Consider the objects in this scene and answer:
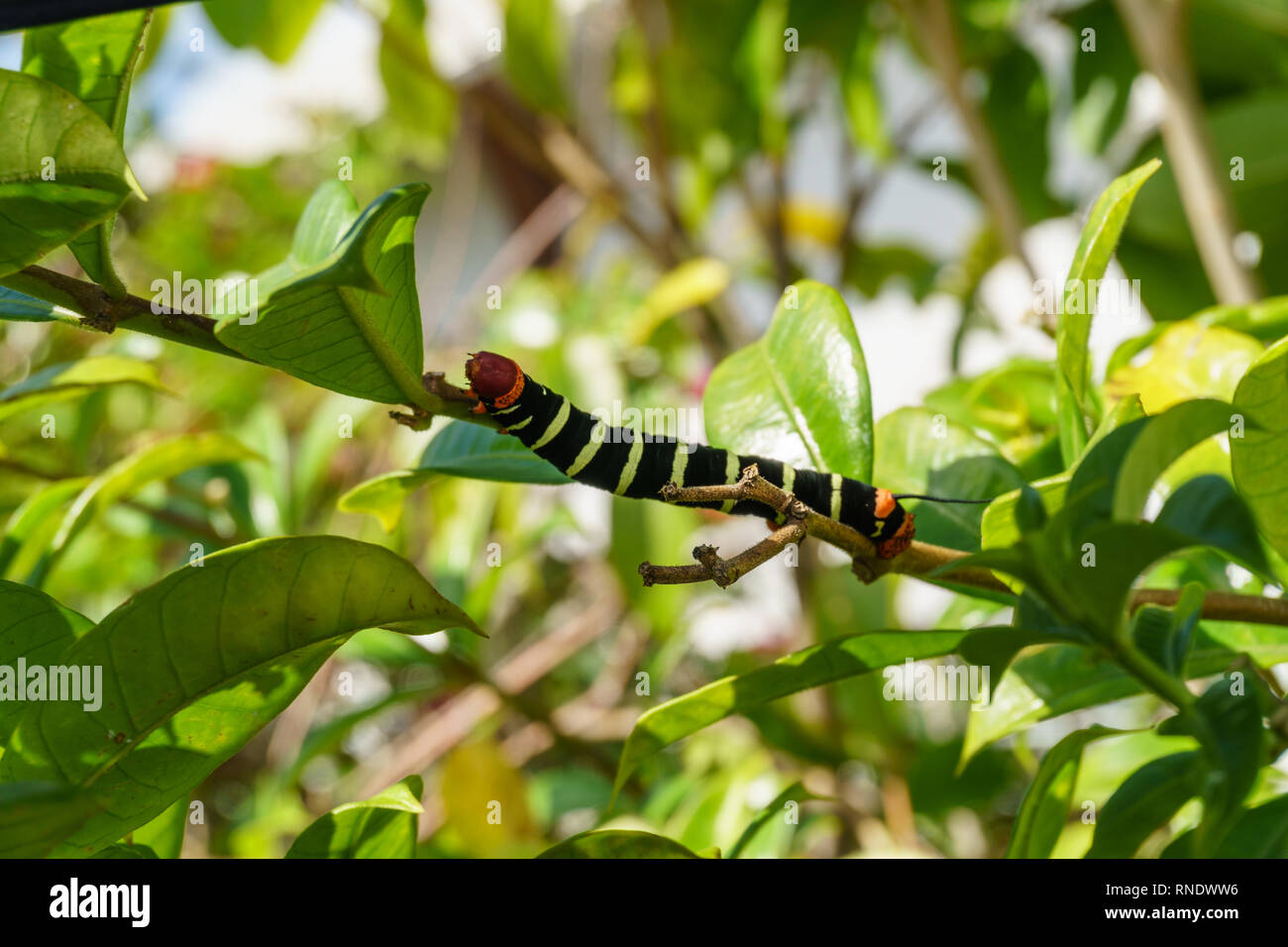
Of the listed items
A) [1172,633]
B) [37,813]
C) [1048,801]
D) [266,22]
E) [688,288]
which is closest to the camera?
[37,813]

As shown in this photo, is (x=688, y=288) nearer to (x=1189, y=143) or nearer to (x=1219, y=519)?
(x=1189, y=143)

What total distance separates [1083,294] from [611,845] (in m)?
0.41

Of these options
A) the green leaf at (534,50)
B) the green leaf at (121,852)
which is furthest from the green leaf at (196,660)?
the green leaf at (534,50)

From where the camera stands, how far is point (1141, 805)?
58cm

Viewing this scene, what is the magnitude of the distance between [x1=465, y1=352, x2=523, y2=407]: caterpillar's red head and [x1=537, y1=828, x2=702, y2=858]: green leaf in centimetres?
24

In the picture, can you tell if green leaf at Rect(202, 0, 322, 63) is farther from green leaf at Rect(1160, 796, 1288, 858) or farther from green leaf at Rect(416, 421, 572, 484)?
green leaf at Rect(1160, 796, 1288, 858)

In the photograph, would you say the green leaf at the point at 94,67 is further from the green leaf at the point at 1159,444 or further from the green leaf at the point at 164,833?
the green leaf at the point at 1159,444

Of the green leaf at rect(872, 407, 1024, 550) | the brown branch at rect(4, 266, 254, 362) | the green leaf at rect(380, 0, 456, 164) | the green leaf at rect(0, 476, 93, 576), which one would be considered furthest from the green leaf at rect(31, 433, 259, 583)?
the green leaf at rect(380, 0, 456, 164)

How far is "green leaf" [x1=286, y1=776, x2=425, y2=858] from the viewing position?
55cm

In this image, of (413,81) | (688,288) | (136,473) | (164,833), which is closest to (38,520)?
(136,473)

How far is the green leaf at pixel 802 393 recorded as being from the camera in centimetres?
62

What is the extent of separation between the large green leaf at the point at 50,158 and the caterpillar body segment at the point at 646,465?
0.63 feet
